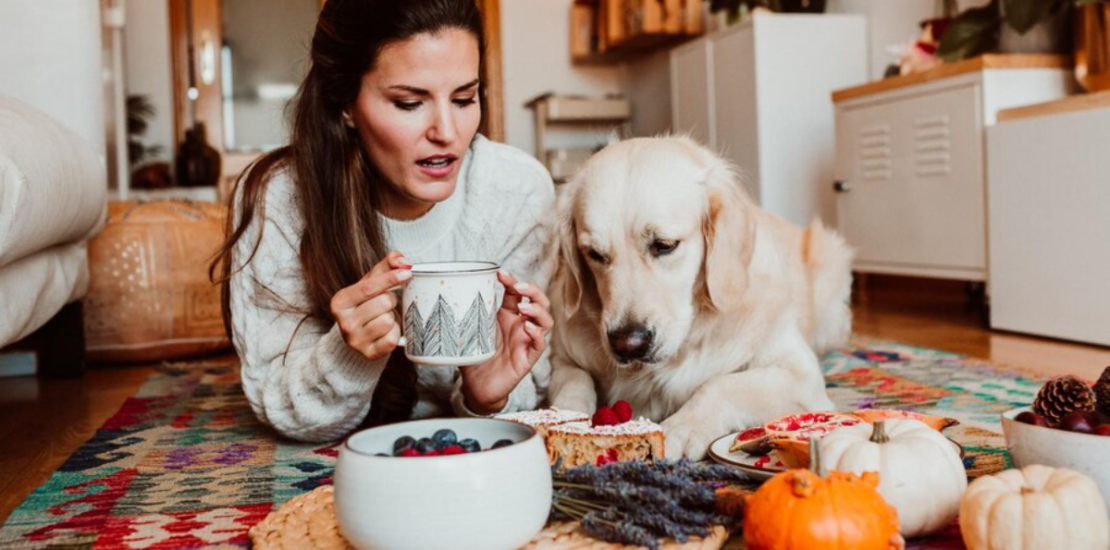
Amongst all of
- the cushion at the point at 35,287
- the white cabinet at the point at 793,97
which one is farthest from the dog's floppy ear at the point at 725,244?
the white cabinet at the point at 793,97

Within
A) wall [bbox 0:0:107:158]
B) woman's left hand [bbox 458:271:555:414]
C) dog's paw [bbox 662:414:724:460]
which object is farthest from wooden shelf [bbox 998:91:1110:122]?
wall [bbox 0:0:107:158]

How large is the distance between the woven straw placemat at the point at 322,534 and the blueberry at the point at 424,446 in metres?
0.15

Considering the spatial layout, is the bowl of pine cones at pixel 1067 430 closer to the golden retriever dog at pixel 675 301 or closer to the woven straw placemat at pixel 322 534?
the woven straw placemat at pixel 322 534

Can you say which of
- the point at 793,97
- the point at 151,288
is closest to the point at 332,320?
the point at 151,288

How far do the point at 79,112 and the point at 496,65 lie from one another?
161 inches

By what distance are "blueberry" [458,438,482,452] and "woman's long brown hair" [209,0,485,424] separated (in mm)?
689

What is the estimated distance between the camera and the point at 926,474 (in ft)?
3.41

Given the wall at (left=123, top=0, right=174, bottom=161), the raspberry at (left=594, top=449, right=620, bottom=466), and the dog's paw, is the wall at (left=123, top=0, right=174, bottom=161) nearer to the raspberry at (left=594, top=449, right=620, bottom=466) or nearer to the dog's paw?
the dog's paw

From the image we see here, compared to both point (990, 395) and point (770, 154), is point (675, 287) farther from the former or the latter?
point (770, 154)

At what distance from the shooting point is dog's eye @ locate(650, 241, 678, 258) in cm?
158

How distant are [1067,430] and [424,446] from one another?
2.31ft

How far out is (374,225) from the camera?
65.7 inches

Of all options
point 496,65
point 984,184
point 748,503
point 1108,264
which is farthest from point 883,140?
point 496,65

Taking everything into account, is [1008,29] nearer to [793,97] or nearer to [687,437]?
[793,97]
